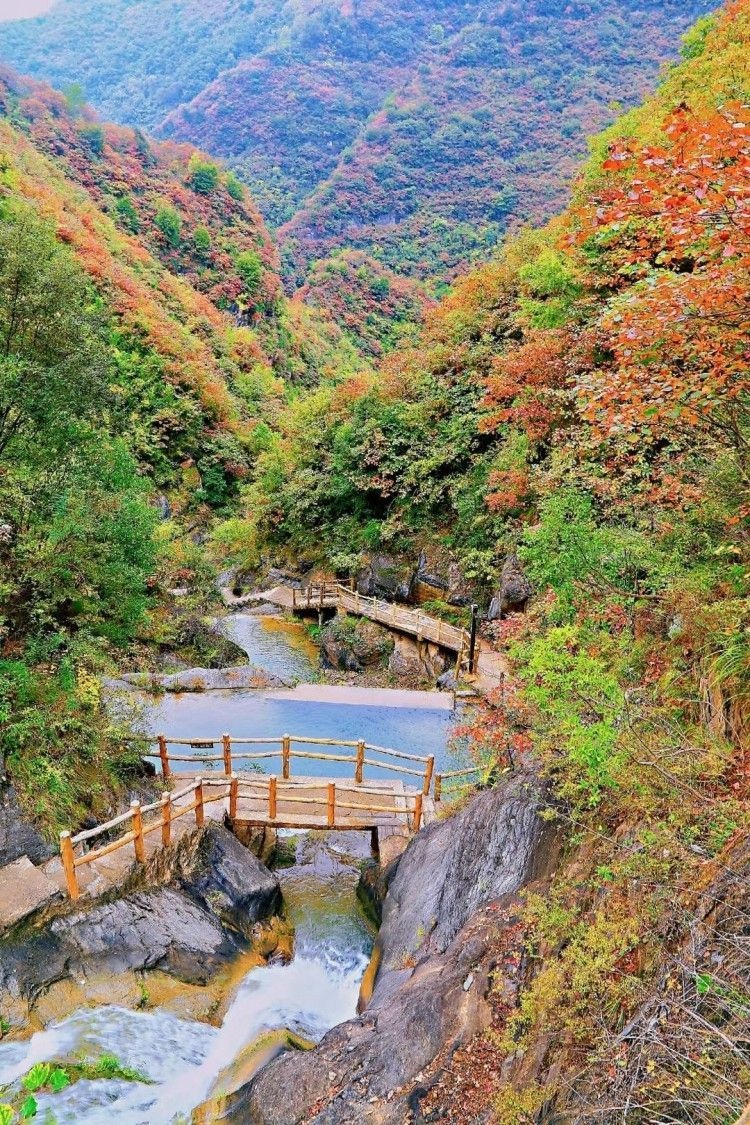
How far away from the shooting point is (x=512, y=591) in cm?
1537

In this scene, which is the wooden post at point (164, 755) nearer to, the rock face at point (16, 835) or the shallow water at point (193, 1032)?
the rock face at point (16, 835)

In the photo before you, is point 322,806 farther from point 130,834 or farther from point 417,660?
point 417,660

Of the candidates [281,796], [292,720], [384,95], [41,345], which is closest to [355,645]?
[292,720]

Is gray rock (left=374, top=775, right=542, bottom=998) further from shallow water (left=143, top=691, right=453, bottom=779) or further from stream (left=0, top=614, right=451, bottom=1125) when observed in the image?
shallow water (left=143, top=691, right=453, bottom=779)

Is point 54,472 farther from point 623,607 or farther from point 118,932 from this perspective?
point 623,607

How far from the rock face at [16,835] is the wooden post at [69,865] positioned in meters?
0.62

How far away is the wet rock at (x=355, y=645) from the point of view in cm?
1798

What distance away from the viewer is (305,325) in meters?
49.1

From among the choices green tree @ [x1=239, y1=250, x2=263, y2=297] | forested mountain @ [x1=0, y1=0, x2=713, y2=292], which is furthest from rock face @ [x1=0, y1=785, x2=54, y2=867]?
forested mountain @ [x1=0, y1=0, x2=713, y2=292]

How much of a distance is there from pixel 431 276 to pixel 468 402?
4603 cm

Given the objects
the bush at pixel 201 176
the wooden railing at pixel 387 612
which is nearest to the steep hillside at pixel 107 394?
the bush at pixel 201 176

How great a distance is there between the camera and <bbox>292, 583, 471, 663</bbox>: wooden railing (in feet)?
54.4

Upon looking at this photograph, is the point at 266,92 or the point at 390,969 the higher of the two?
the point at 266,92

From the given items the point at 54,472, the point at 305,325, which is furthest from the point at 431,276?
the point at 54,472
